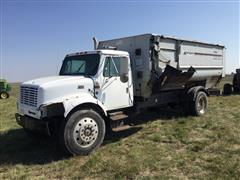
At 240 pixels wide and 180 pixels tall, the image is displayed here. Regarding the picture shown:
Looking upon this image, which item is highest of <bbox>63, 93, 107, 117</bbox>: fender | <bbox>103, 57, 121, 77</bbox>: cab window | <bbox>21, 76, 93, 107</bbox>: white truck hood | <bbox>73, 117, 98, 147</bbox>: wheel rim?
<bbox>103, 57, 121, 77</bbox>: cab window

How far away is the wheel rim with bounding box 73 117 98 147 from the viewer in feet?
20.9

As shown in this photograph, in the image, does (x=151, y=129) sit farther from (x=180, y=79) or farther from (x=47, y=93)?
(x=47, y=93)

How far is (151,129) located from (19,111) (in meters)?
4.01

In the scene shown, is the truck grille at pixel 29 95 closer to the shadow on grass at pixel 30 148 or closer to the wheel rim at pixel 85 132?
the wheel rim at pixel 85 132

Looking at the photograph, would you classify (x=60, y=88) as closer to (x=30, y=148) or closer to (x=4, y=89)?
(x=30, y=148)

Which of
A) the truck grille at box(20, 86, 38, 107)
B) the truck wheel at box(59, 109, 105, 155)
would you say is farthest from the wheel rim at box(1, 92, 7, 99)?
the truck wheel at box(59, 109, 105, 155)

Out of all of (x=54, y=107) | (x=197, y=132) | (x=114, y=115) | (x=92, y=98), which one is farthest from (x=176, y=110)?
(x=54, y=107)

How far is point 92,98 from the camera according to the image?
265 inches

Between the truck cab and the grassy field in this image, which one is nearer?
the grassy field

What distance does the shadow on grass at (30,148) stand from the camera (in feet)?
20.8

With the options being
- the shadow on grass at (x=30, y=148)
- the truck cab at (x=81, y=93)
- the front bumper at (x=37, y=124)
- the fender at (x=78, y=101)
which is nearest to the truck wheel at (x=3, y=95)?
the shadow on grass at (x=30, y=148)

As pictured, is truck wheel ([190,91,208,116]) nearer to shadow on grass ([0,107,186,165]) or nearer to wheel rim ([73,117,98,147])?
shadow on grass ([0,107,186,165])

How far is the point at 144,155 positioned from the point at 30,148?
3102 millimetres

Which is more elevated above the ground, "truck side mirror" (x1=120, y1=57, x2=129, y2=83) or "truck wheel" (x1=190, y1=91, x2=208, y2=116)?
"truck side mirror" (x1=120, y1=57, x2=129, y2=83)
